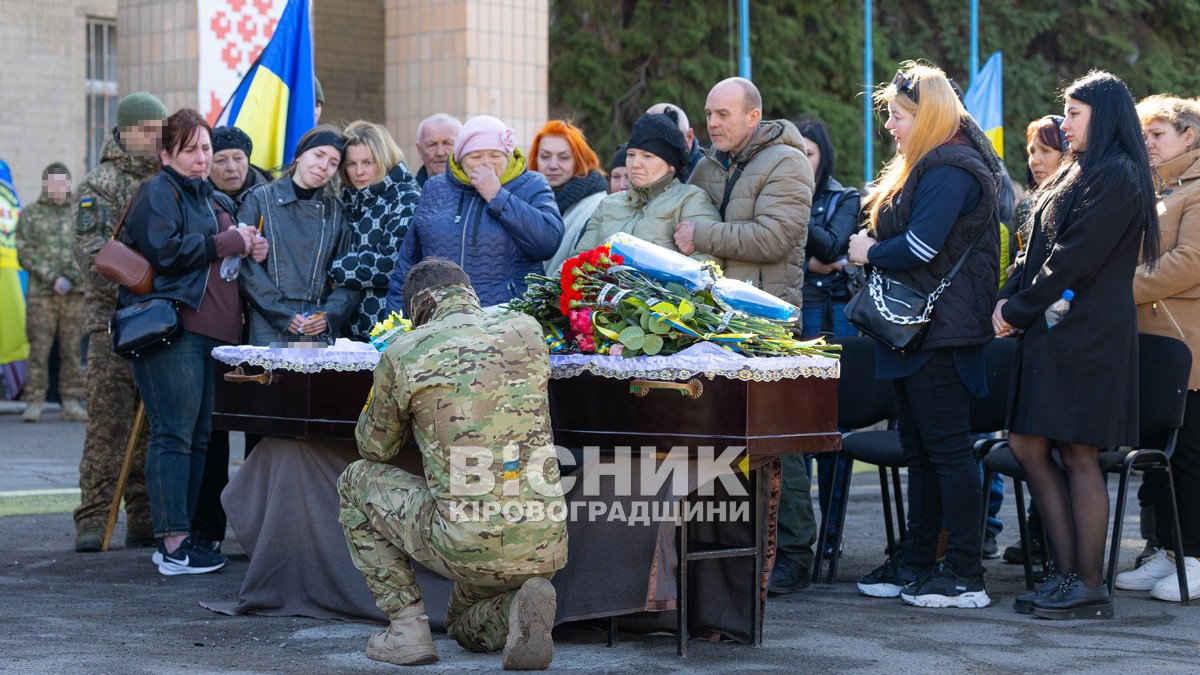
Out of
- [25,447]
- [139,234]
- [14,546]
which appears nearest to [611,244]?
[139,234]

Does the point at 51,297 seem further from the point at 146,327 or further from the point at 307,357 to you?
the point at 307,357

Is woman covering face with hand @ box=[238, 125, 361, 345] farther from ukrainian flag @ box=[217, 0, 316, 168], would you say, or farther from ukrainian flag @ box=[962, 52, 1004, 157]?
ukrainian flag @ box=[962, 52, 1004, 157]

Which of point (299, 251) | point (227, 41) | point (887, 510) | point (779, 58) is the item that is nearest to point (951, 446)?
point (887, 510)

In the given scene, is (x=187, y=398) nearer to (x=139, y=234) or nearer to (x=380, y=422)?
(x=139, y=234)

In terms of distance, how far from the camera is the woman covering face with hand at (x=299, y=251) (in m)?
7.54

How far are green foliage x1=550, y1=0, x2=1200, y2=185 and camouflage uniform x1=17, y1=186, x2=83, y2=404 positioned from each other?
10128 mm

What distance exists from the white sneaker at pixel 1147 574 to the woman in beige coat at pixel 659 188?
2.48 metres

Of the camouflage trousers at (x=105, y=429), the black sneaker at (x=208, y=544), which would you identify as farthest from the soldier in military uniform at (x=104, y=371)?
the black sneaker at (x=208, y=544)

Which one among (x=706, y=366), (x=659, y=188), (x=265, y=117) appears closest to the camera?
(x=706, y=366)

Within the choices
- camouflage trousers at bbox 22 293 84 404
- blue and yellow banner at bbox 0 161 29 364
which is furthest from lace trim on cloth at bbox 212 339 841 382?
blue and yellow banner at bbox 0 161 29 364

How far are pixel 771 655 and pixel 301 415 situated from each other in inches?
82.0

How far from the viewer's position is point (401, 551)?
551 centimetres

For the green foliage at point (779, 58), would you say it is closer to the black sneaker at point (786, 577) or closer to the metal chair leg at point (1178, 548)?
the black sneaker at point (786, 577)

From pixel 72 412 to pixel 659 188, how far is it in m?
8.86
